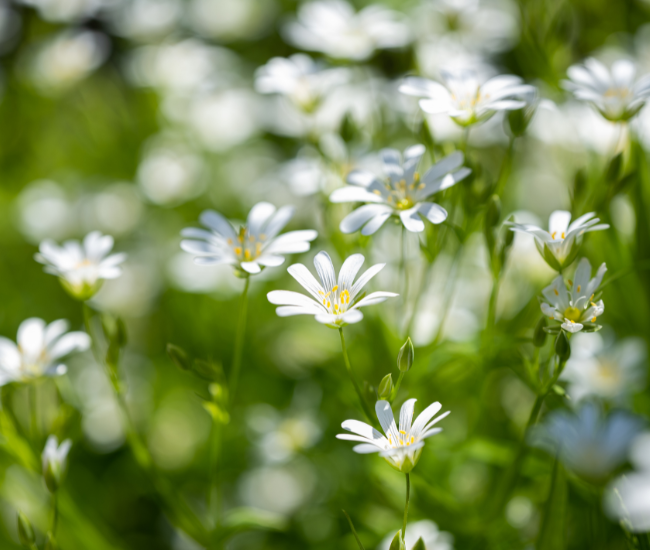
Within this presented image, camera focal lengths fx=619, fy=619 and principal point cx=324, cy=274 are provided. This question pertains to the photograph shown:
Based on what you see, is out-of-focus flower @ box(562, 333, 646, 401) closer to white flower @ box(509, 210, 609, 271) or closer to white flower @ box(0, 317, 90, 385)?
white flower @ box(509, 210, 609, 271)

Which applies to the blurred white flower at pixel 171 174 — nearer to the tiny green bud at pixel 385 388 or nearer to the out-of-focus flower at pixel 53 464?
the out-of-focus flower at pixel 53 464

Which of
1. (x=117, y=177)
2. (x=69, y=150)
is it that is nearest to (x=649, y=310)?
(x=117, y=177)

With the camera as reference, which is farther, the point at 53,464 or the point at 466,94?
the point at 466,94

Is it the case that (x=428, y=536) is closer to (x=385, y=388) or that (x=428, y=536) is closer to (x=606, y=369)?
(x=385, y=388)

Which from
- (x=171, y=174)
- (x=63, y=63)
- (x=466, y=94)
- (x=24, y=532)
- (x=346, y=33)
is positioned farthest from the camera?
(x=63, y=63)

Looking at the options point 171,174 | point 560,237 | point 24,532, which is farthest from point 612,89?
point 171,174

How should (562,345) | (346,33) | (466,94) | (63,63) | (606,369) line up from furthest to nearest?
1. (63,63)
2. (346,33)
3. (606,369)
4. (466,94)
5. (562,345)

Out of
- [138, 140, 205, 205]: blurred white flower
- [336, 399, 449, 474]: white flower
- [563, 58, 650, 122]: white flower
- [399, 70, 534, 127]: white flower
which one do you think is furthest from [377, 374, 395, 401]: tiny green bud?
[138, 140, 205, 205]: blurred white flower
